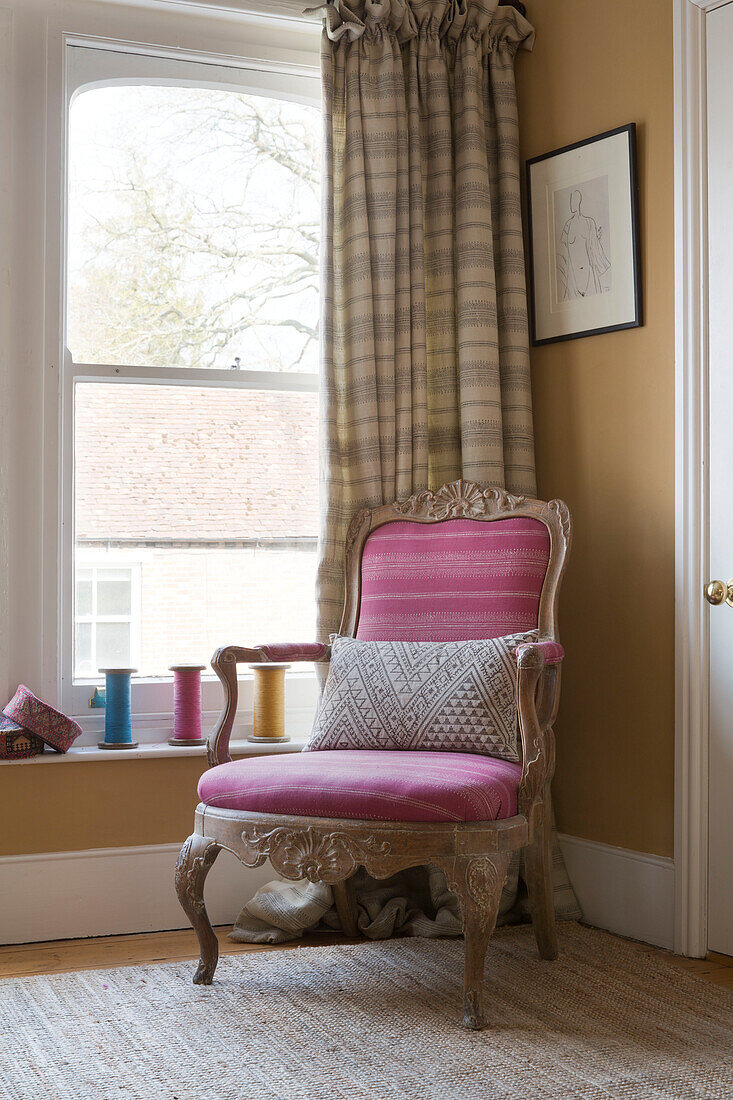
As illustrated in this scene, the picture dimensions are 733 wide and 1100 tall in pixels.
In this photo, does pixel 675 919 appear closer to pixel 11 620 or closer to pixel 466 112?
pixel 11 620

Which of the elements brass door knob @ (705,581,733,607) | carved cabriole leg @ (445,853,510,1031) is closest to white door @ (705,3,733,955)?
brass door knob @ (705,581,733,607)

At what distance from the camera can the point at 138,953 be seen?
262 cm

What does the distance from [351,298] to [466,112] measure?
25.7 inches

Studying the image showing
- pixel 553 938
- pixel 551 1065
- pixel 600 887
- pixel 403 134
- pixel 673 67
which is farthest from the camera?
pixel 403 134

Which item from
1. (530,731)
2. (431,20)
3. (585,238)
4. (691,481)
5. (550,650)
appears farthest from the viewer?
(431,20)

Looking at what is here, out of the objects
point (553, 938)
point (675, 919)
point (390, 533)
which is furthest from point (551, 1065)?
point (390, 533)

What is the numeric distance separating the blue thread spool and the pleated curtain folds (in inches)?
22.0

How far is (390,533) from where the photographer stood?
2879 millimetres

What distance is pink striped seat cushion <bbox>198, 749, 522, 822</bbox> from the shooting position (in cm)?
205

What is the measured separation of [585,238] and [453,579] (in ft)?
3.41

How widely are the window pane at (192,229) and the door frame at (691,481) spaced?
43.3 inches

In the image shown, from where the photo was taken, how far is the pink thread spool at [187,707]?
2902 millimetres

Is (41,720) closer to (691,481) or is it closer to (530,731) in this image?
(530,731)

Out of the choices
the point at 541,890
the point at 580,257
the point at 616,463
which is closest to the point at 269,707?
the point at 541,890
